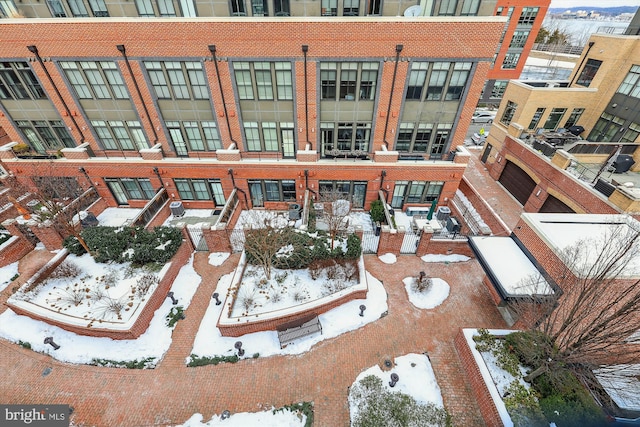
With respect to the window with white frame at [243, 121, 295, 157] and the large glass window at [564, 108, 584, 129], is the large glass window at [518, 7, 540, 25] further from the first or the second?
the window with white frame at [243, 121, 295, 157]

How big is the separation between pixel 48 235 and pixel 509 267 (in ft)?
94.2

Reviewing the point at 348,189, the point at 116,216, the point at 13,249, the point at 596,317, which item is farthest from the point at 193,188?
the point at 596,317

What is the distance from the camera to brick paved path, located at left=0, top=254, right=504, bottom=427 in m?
11.3

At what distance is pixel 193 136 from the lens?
2042 cm

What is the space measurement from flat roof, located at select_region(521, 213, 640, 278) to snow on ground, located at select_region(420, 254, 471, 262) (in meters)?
5.05

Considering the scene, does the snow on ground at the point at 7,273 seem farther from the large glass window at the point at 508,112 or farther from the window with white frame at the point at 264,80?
the large glass window at the point at 508,112

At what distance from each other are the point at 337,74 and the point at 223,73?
24.4 ft

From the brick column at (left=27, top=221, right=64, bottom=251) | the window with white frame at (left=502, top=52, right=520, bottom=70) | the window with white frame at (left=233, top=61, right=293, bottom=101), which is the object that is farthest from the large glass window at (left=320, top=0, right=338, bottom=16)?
the window with white frame at (left=502, top=52, right=520, bottom=70)

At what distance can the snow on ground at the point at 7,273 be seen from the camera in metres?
16.5

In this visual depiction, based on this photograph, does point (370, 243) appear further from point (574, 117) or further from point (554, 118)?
point (574, 117)

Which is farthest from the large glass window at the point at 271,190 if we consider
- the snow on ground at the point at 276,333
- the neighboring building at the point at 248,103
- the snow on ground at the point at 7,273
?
the snow on ground at the point at 7,273

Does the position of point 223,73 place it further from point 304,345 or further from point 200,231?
point 304,345

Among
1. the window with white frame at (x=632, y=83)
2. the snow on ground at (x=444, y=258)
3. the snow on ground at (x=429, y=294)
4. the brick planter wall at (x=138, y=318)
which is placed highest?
the window with white frame at (x=632, y=83)

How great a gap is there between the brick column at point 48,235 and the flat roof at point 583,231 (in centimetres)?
2928
